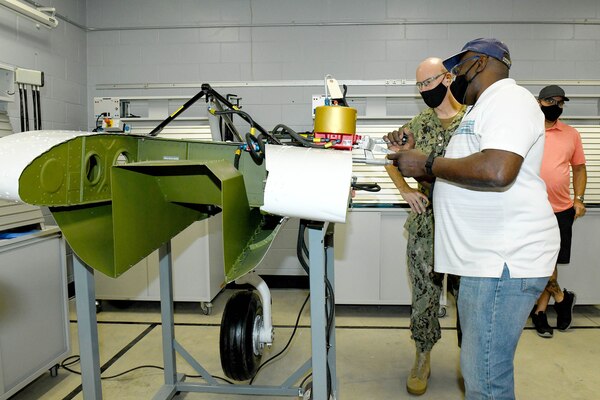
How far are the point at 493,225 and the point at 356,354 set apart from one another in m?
1.81

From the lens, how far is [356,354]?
2809mm

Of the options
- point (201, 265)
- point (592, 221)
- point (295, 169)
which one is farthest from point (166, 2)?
point (592, 221)

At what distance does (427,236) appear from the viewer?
2301mm

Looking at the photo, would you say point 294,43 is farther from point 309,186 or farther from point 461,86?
point 309,186

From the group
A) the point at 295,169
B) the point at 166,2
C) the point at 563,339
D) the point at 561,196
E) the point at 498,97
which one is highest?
the point at 166,2

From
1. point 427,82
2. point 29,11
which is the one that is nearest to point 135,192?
point 427,82

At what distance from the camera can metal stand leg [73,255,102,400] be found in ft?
4.70

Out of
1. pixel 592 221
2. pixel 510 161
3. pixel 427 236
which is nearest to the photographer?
pixel 510 161

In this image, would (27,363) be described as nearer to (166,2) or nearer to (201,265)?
(201,265)

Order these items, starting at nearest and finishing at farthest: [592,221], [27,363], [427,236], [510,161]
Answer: [510,161]
[27,363]
[427,236]
[592,221]

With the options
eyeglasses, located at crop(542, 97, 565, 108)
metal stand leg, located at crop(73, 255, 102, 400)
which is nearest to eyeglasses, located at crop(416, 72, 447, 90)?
eyeglasses, located at crop(542, 97, 565, 108)

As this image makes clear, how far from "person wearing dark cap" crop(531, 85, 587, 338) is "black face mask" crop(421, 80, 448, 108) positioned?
4.48 ft

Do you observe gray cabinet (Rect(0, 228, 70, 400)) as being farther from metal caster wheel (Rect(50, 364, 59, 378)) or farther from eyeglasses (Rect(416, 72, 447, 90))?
eyeglasses (Rect(416, 72, 447, 90))

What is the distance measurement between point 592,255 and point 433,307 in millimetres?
1978
